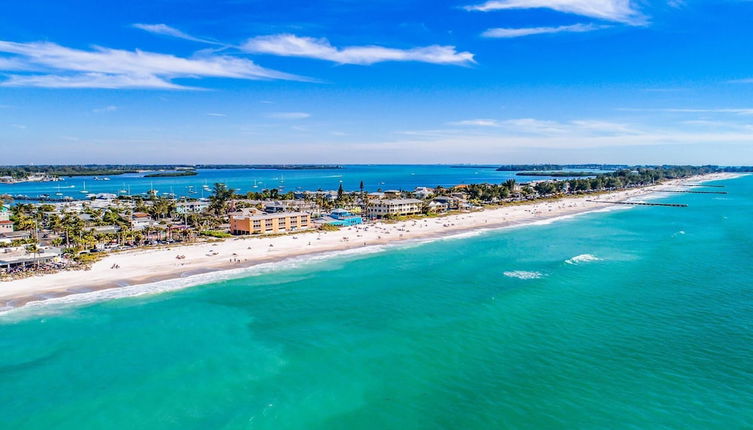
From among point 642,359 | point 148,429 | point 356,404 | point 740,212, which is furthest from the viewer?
point 740,212

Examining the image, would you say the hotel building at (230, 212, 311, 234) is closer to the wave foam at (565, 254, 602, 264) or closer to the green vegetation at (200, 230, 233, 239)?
the green vegetation at (200, 230, 233, 239)

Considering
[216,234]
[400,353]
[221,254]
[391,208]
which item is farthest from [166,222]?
[400,353]

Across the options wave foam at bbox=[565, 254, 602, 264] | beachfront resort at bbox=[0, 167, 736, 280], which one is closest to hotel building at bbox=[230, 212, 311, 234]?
beachfront resort at bbox=[0, 167, 736, 280]

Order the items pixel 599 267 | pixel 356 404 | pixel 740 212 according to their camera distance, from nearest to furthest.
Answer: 1. pixel 356 404
2. pixel 599 267
3. pixel 740 212

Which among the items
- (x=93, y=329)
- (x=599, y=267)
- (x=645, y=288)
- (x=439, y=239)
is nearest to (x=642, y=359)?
(x=645, y=288)

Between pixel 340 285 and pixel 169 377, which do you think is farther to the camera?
pixel 340 285

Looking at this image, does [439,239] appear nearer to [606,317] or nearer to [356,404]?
[606,317]
